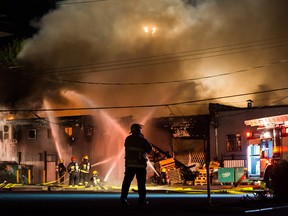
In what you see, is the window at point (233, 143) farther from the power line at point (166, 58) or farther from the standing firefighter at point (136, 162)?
the standing firefighter at point (136, 162)

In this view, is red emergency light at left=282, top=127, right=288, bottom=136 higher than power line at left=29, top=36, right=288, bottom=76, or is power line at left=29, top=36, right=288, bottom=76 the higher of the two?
power line at left=29, top=36, right=288, bottom=76

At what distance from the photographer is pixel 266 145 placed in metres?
18.2

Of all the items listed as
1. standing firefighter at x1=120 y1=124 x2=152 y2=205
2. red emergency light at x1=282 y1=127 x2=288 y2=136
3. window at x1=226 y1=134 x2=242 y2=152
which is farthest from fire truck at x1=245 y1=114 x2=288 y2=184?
window at x1=226 y1=134 x2=242 y2=152

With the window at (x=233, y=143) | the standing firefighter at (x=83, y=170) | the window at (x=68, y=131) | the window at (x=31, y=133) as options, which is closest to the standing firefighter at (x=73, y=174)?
the standing firefighter at (x=83, y=170)

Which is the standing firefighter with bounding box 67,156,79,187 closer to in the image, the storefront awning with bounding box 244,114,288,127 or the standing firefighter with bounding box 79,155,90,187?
the standing firefighter with bounding box 79,155,90,187

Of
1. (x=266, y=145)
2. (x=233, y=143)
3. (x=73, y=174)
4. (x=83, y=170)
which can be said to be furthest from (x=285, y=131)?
(x=233, y=143)

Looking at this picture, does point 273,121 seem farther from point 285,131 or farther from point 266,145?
point 266,145

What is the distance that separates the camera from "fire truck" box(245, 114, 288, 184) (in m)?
17.1

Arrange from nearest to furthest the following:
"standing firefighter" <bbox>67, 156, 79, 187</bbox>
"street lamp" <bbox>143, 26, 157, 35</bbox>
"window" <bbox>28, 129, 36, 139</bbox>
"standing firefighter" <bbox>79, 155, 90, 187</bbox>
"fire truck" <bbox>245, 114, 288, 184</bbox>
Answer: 1. "fire truck" <bbox>245, 114, 288, 184</bbox>
2. "standing firefighter" <bbox>67, 156, 79, 187</bbox>
3. "standing firefighter" <bbox>79, 155, 90, 187</bbox>
4. "street lamp" <bbox>143, 26, 157, 35</bbox>
5. "window" <bbox>28, 129, 36, 139</bbox>

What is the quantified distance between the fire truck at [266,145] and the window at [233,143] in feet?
31.5

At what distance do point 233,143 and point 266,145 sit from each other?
1137 cm

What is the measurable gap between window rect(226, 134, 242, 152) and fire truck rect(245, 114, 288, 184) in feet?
31.5

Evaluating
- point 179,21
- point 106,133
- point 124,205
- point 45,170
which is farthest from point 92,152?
point 124,205

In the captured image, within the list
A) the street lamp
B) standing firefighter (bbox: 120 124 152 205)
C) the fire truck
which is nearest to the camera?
standing firefighter (bbox: 120 124 152 205)
